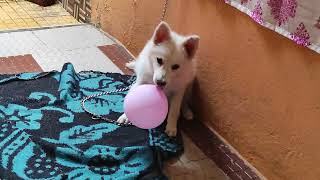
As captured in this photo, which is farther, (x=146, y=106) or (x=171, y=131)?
(x=171, y=131)

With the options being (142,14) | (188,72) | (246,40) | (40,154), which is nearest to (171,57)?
(188,72)

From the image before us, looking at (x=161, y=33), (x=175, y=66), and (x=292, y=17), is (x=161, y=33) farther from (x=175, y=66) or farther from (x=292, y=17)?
(x=292, y=17)

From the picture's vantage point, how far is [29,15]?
11.2ft

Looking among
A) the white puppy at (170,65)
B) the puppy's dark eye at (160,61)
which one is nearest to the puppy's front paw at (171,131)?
the white puppy at (170,65)

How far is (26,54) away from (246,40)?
4.93 feet

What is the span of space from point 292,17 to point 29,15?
2.36m

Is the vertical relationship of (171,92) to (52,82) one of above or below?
above

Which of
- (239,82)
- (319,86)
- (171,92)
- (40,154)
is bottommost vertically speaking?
(40,154)

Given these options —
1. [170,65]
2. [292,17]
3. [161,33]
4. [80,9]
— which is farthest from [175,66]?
[80,9]

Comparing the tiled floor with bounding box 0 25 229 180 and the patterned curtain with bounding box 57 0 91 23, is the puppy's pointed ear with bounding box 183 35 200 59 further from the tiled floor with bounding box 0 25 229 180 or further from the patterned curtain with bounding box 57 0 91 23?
the patterned curtain with bounding box 57 0 91 23

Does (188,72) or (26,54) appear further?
(26,54)

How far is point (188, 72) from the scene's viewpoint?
210 cm

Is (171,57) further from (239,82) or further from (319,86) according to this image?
(319,86)

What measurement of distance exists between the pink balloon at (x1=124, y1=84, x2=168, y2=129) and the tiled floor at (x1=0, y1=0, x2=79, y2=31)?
1.65m
